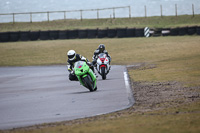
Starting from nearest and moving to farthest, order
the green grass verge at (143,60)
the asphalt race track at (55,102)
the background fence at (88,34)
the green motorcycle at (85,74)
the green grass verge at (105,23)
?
the green grass verge at (143,60), the asphalt race track at (55,102), the green motorcycle at (85,74), the background fence at (88,34), the green grass verge at (105,23)

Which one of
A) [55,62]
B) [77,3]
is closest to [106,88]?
[55,62]

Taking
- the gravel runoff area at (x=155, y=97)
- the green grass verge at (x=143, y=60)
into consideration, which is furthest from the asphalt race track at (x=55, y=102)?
the green grass verge at (x=143, y=60)

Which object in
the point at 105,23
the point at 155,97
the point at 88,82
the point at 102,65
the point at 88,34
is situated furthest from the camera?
the point at 105,23

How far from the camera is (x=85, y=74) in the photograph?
14500 mm

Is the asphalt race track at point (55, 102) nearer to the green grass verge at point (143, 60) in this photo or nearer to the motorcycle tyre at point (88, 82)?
the motorcycle tyre at point (88, 82)

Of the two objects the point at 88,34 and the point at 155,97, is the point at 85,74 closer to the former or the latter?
the point at 155,97

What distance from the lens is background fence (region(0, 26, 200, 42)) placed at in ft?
153

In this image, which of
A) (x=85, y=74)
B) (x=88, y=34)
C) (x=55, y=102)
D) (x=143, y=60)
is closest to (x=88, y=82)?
(x=85, y=74)

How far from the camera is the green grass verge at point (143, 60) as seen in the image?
814 centimetres

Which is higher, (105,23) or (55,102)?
(105,23)

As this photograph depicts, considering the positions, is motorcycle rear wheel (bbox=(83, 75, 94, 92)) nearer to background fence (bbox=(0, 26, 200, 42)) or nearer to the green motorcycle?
the green motorcycle

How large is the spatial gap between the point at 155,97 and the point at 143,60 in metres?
17.3

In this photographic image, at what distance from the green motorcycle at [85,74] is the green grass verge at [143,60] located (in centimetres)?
268

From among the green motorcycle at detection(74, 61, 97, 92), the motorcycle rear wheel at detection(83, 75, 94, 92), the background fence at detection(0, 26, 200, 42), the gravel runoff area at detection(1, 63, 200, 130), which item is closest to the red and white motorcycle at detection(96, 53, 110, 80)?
the gravel runoff area at detection(1, 63, 200, 130)
